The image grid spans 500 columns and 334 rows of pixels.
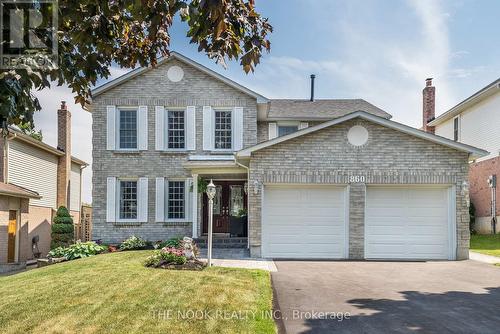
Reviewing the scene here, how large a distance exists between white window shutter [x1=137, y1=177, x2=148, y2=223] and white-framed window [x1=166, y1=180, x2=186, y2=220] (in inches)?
34.2

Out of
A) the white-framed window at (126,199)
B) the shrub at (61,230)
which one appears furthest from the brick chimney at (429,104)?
the shrub at (61,230)

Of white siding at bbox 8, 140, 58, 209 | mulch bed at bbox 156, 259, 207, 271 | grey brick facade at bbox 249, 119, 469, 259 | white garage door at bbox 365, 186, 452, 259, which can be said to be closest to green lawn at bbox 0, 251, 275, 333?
mulch bed at bbox 156, 259, 207, 271

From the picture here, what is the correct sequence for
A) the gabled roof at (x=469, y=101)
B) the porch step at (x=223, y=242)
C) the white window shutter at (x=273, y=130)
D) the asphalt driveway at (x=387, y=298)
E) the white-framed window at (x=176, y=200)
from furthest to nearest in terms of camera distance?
the gabled roof at (x=469, y=101)
the white window shutter at (x=273, y=130)
the white-framed window at (x=176, y=200)
the porch step at (x=223, y=242)
the asphalt driveway at (x=387, y=298)

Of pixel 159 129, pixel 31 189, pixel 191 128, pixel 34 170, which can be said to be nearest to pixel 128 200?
pixel 159 129

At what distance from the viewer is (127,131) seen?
18141 millimetres

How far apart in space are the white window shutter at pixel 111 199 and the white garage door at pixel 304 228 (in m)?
7.26

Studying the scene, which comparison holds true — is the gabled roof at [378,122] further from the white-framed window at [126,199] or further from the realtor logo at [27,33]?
the realtor logo at [27,33]

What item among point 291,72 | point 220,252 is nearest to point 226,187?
→ point 220,252

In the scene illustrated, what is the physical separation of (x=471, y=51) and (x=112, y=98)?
44.8 ft

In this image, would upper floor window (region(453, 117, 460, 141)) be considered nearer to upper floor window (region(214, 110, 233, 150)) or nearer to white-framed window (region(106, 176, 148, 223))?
upper floor window (region(214, 110, 233, 150))

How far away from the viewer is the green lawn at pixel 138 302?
19.9 ft

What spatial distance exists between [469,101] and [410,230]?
39.1ft

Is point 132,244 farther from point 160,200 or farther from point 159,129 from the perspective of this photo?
point 159,129

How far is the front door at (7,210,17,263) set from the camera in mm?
19062
